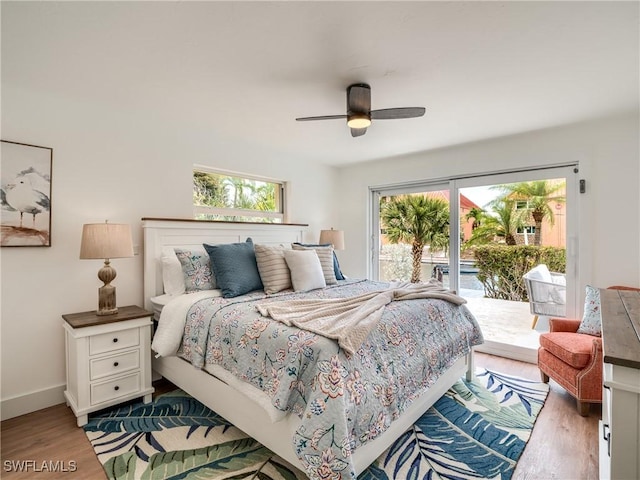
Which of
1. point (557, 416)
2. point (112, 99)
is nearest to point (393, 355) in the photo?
point (557, 416)

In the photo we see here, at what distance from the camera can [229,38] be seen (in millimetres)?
1799

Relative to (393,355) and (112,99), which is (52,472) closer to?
(393,355)

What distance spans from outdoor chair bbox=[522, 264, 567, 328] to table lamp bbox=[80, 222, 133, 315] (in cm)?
388

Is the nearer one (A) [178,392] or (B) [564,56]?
(B) [564,56]

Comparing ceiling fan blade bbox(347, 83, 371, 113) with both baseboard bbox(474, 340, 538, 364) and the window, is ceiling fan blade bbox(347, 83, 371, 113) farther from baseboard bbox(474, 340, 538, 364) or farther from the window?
baseboard bbox(474, 340, 538, 364)

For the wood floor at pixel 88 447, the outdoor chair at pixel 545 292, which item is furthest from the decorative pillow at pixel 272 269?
the outdoor chair at pixel 545 292

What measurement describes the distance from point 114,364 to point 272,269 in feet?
4.43

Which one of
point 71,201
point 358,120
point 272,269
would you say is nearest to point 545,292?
point 358,120

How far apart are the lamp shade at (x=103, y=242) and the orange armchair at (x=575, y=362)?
339cm

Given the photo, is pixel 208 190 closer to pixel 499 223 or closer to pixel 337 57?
pixel 337 57

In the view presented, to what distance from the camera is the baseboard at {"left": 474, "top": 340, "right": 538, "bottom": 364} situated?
133 inches

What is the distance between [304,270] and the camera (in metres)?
2.91

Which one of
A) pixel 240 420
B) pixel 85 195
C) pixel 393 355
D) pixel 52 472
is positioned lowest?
pixel 52 472

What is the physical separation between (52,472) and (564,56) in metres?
3.83
